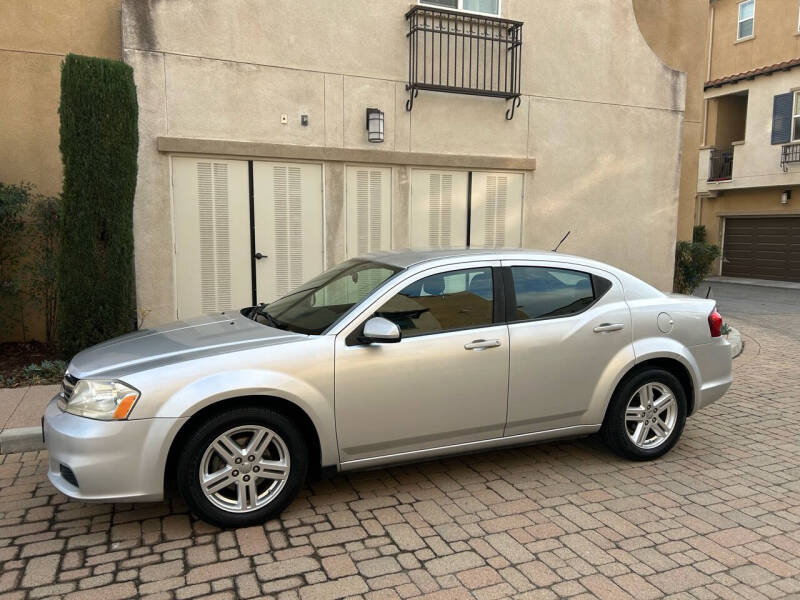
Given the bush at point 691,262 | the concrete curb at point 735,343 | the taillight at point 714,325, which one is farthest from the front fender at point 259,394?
the bush at point 691,262

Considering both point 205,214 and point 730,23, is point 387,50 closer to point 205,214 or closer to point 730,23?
point 205,214

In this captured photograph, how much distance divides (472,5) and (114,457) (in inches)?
335

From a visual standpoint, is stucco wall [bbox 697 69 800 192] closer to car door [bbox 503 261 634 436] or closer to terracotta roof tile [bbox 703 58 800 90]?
terracotta roof tile [bbox 703 58 800 90]

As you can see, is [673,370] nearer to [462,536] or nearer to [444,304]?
[444,304]

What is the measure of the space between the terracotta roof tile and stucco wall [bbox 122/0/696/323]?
40.5ft

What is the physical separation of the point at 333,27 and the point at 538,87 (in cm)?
348

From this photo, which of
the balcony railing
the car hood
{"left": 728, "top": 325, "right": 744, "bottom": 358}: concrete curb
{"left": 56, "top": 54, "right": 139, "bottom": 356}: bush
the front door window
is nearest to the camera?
the car hood

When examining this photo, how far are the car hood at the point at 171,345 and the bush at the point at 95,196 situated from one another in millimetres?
2798

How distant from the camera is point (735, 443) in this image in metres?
5.17

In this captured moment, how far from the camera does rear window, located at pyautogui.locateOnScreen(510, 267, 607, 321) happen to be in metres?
4.36

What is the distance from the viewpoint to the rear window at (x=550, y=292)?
436 cm

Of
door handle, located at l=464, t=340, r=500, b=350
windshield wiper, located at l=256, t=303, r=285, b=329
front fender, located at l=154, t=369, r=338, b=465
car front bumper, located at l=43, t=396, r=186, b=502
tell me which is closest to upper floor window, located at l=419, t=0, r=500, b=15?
windshield wiper, located at l=256, t=303, r=285, b=329

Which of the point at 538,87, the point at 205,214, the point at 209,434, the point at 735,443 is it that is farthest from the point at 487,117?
the point at 209,434

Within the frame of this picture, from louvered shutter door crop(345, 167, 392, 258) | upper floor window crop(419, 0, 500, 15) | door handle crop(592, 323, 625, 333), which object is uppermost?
upper floor window crop(419, 0, 500, 15)
